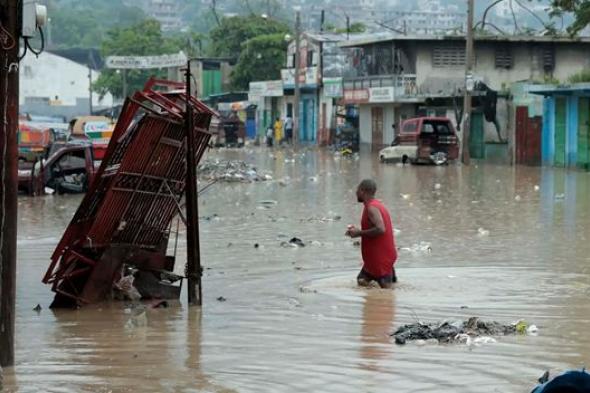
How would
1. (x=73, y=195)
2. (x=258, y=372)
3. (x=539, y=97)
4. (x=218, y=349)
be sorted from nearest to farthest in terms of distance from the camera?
(x=258, y=372)
(x=218, y=349)
(x=73, y=195)
(x=539, y=97)

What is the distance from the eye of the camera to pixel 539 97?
137 feet

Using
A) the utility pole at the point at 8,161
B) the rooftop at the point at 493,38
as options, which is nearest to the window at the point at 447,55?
the rooftop at the point at 493,38

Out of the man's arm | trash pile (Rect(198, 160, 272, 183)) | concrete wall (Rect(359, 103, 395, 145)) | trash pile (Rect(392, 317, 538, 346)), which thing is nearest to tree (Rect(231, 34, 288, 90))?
concrete wall (Rect(359, 103, 395, 145))

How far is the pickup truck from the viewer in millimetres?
28000

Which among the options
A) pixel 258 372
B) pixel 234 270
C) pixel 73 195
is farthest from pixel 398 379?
pixel 73 195

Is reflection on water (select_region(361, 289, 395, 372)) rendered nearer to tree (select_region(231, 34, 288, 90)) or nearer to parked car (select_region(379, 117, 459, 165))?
parked car (select_region(379, 117, 459, 165))

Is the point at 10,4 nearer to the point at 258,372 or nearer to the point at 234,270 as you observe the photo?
the point at 258,372

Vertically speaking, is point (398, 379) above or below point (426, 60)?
below

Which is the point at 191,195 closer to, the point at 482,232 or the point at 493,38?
the point at 482,232

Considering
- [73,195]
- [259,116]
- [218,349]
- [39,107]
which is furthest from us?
[39,107]

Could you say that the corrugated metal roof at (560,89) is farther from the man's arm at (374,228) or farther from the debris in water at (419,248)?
the man's arm at (374,228)

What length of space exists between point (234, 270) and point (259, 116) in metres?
66.9

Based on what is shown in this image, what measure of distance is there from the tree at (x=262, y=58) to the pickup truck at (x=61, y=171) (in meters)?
53.9

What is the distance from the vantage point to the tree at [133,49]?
343 ft
